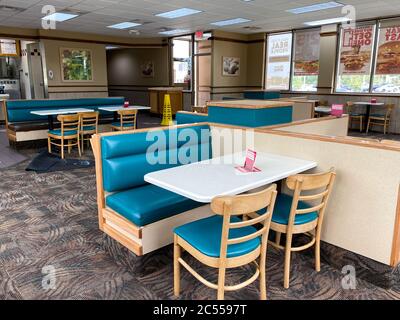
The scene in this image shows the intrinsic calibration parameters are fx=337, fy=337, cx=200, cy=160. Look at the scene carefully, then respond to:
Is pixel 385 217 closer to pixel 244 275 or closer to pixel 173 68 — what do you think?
pixel 244 275

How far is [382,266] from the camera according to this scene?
248 cm

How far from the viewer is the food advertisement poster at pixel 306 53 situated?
10297 mm

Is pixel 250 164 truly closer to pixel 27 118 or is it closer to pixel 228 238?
pixel 228 238

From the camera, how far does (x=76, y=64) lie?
11352 millimetres

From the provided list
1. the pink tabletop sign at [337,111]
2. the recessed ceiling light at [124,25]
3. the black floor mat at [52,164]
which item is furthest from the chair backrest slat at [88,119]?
the pink tabletop sign at [337,111]

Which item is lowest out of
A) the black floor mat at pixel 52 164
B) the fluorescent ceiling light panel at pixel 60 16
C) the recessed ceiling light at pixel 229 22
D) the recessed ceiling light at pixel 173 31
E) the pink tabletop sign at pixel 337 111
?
the black floor mat at pixel 52 164

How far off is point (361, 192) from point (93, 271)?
7.12 ft

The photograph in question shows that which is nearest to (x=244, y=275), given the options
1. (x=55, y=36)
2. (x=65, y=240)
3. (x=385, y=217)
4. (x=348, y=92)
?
(x=385, y=217)

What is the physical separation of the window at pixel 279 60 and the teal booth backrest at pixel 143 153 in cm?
859

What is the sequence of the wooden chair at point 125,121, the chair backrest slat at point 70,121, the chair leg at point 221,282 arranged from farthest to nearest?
1. the wooden chair at point 125,121
2. the chair backrest slat at point 70,121
3. the chair leg at point 221,282

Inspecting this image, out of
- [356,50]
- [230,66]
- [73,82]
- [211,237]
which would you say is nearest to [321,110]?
[356,50]

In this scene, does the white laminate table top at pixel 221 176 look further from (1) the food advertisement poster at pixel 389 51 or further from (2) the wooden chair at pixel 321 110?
(1) the food advertisement poster at pixel 389 51

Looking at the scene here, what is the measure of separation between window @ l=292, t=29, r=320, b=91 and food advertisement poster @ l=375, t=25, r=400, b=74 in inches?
72.1

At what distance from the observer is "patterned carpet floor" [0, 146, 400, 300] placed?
2.40 meters
